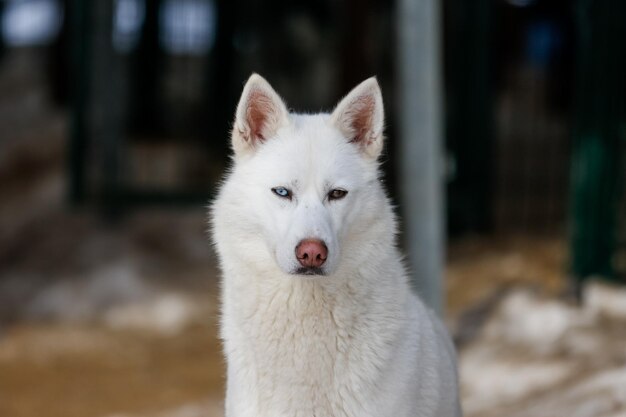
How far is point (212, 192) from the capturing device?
34.3ft

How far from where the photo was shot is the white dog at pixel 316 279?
12.1 feet

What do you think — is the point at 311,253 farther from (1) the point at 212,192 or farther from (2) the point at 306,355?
(1) the point at 212,192

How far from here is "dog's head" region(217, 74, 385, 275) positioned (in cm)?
361

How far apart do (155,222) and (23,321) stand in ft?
6.42

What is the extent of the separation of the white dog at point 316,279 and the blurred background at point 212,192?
1841 millimetres

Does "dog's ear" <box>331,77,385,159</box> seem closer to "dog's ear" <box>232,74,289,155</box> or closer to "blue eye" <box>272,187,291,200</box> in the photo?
"dog's ear" <box>232,74,289,155</box>

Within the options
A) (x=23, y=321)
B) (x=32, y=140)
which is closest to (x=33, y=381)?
(x=23, y=321)

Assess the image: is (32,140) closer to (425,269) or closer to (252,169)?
(425,269)

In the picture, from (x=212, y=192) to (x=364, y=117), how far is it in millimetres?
6525

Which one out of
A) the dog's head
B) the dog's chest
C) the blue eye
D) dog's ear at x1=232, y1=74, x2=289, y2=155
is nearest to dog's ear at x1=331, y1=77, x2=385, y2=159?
the dog's head

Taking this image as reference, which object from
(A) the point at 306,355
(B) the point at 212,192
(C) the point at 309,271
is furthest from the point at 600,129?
(C) the point at 309,271

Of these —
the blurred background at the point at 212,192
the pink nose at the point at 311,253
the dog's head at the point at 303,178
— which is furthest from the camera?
Result: the blurred background at the point at 212,192

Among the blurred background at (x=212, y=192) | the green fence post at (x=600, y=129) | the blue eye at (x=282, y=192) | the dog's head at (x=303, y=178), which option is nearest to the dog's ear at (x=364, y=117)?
the dog's head at (x=303, y=178)

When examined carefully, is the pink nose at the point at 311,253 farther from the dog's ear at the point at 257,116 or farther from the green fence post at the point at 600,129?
the green fence post at the point at 600,129
